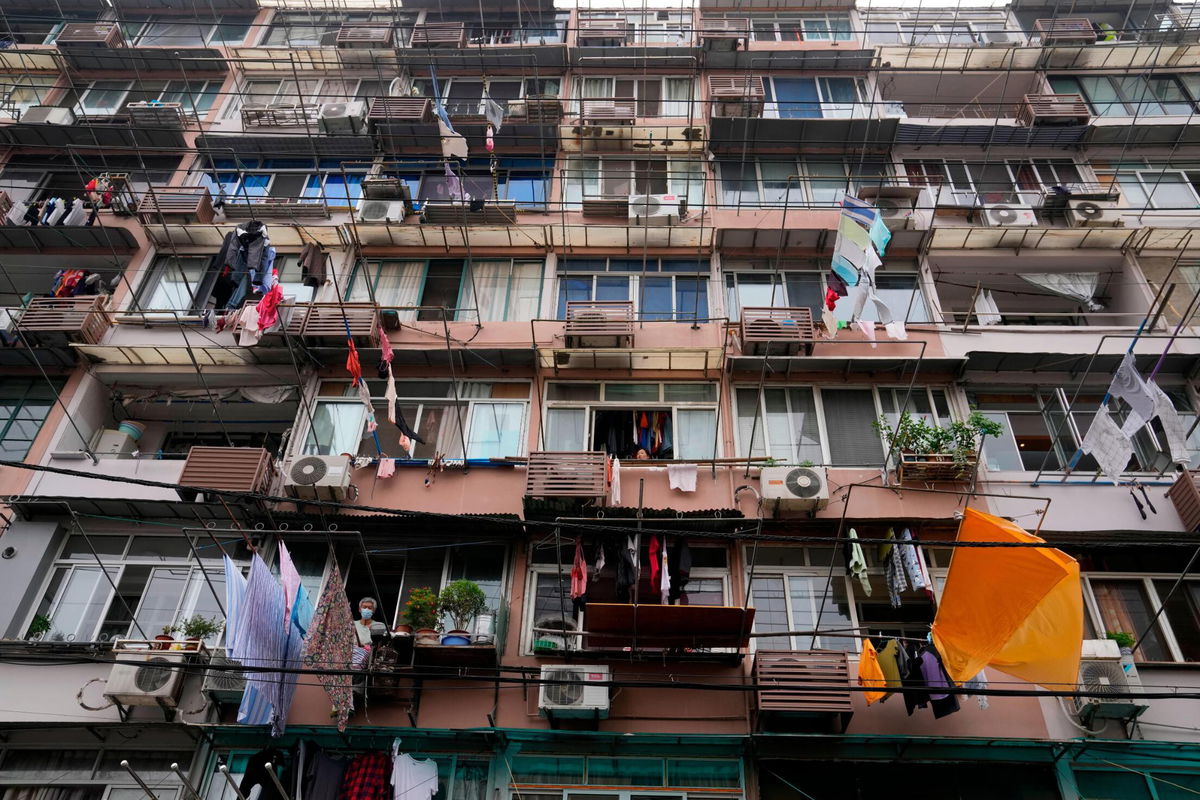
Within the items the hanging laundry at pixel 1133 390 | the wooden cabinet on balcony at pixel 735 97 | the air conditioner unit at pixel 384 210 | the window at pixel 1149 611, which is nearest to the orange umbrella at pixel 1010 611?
the window at pixel 1149 611

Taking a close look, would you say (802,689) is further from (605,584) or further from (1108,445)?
(1108,445)

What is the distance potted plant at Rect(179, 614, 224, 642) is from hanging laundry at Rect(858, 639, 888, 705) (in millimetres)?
10163

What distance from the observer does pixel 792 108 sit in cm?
2339

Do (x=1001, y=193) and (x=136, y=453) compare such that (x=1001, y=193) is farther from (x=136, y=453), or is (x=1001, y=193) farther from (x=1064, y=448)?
(x=136, y=453)

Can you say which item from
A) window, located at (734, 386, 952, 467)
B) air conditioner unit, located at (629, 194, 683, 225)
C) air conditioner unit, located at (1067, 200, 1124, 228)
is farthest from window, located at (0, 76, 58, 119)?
air conditioner unit, located at (1067, 200, 1124, 228)

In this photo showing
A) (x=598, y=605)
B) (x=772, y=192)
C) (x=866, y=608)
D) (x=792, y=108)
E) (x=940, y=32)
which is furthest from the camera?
(x=940, y=32)

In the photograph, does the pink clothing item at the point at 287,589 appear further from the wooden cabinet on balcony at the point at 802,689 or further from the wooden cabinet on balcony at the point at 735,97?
the wooden cabinet on balcony at the point at 735,97

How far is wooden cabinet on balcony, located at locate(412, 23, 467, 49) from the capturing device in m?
24.7

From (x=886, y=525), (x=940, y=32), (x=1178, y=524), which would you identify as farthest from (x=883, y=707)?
(x=940, y=32)

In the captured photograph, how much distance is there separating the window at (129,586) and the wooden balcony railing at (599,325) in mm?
7380

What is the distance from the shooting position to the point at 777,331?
1748 cm

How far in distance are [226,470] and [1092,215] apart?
18680 millimetres

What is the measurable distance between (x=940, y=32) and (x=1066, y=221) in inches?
316

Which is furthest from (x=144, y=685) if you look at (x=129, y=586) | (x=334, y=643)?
(x=334, y=643)
